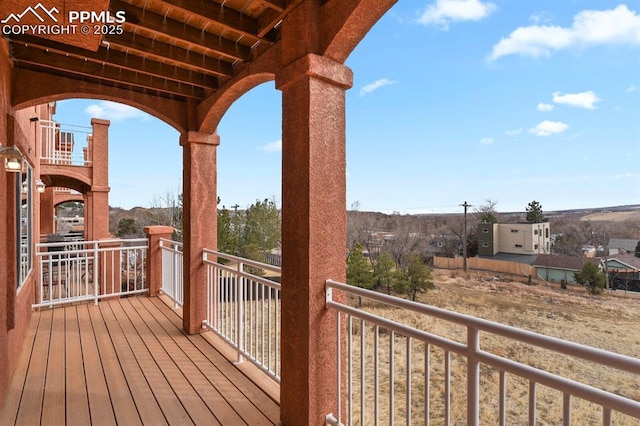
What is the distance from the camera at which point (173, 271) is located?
4.98m

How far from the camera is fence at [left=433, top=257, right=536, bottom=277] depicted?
19.8 meters

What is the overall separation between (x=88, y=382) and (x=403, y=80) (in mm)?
40067

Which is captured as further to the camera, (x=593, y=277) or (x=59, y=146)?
(x=593, y=277)

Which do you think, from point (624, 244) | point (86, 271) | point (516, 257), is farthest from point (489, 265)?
point (86, 271)

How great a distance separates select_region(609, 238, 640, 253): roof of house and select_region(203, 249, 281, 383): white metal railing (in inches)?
547

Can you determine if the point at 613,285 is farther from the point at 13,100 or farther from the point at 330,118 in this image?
the point at 13,100

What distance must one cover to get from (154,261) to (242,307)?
323 cm

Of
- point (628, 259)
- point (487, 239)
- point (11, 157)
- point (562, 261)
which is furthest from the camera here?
point (487, 239)

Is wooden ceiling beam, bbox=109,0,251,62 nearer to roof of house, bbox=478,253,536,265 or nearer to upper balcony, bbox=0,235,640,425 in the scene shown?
upper balcony, bbox=0,235,640,425

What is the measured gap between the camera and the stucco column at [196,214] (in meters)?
3.88

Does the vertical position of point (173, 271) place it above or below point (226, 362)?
above

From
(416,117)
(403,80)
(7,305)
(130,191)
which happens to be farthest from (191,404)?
(403,80)

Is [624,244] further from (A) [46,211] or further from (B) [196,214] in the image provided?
(A) [46,211]

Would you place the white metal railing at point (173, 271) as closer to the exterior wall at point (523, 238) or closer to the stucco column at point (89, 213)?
the stucco column at point (89, 213)
